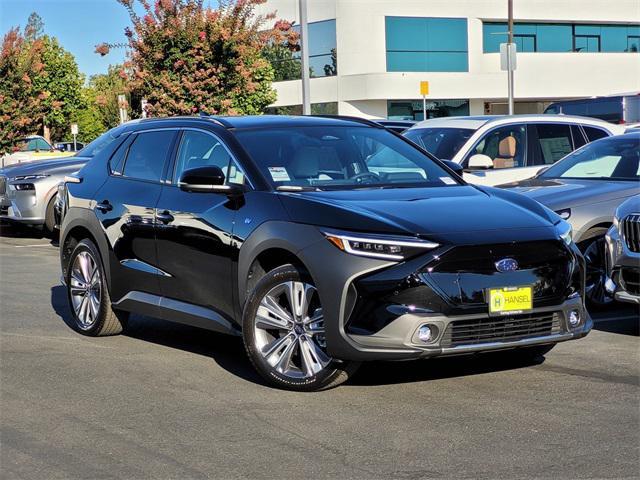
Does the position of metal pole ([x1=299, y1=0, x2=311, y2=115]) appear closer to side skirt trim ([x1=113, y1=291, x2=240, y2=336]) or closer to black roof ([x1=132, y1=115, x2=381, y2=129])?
black roof ([x1=132, y1=115, x2=381, y2=129])

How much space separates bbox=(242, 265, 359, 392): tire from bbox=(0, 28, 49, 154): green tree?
23.5 m

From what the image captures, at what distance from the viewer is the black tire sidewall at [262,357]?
643 cm

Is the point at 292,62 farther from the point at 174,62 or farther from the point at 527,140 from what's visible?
the point at 527,140

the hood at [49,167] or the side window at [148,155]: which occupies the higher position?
the side window at [148,155]

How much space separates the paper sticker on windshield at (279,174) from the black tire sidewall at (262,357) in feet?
2.51

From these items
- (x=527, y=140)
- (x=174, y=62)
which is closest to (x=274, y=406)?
(x=527, y=140)

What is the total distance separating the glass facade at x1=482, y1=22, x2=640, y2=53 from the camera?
50.2 metres

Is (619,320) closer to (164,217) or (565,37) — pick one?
(164,217)

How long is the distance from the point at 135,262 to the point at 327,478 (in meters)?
3.56

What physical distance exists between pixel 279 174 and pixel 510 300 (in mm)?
1813

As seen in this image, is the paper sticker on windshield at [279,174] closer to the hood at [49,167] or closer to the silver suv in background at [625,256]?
the silver suv in background at [625,256]

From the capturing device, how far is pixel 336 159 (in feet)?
24.7

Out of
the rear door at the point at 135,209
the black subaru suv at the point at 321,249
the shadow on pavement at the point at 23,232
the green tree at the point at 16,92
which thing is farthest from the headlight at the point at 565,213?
the green tree at the point at 16,92

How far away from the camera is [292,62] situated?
1905 inches
